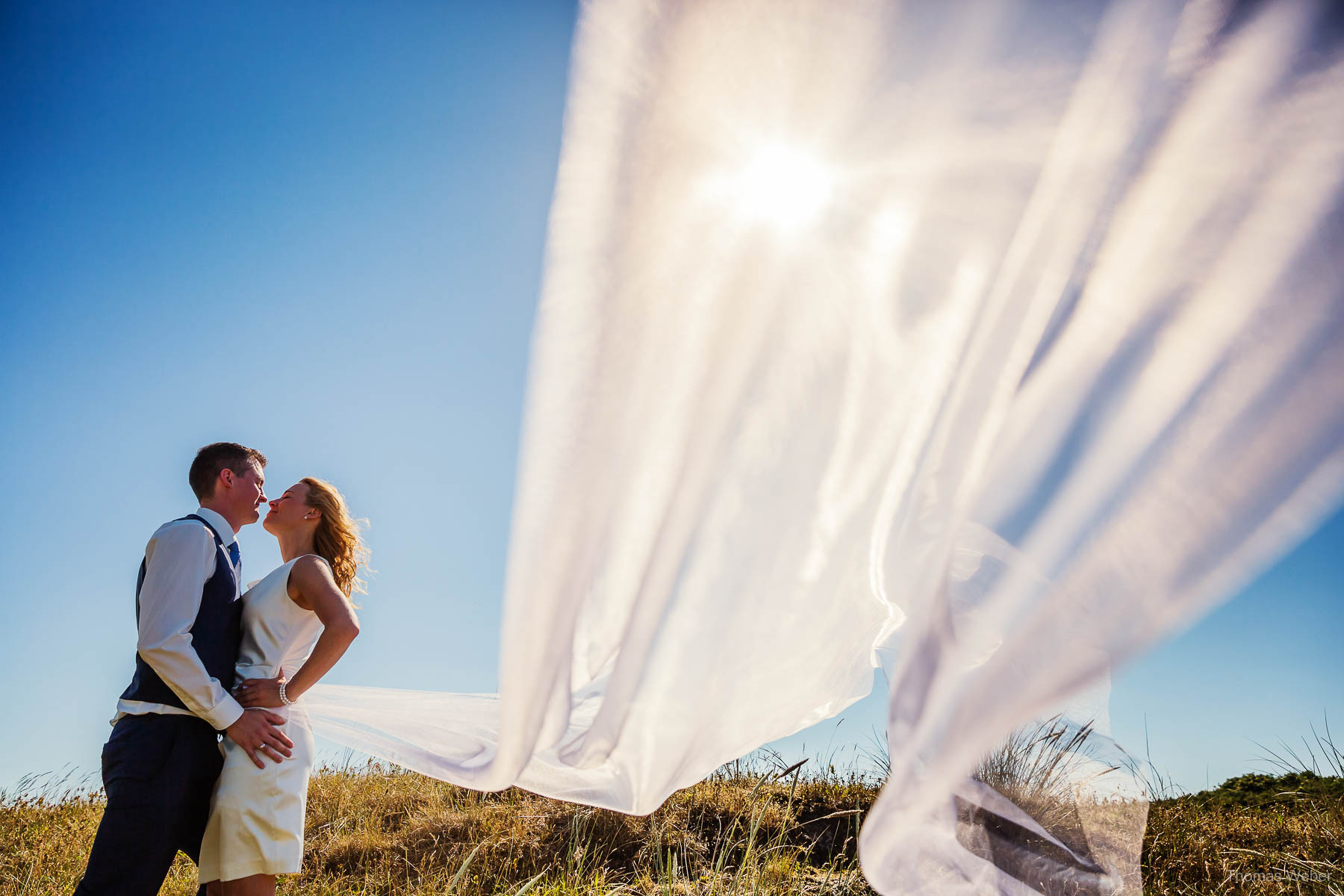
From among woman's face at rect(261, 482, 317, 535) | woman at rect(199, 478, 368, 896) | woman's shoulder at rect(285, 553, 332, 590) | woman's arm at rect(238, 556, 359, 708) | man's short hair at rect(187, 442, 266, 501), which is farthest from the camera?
woman's face at rect(261, 482, 317, 535)

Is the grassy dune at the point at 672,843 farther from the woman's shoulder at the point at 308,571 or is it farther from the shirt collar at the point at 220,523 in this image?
the shirt collar at the point at 220,523

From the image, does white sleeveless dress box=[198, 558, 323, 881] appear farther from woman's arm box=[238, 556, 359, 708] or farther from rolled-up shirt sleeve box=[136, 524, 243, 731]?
rolled-up shirt sleeve box=[136, 524, 243, 731]

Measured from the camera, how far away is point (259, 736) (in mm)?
2174

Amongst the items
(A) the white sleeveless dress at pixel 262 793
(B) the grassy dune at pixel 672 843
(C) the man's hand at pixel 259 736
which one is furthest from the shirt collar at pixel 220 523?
(B) the grassy dune at pixel 672 843

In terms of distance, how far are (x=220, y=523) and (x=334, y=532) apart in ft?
1.32

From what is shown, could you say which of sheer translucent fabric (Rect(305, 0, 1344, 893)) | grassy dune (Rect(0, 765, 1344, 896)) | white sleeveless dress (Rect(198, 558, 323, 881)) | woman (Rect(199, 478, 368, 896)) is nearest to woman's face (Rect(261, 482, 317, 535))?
woman (Rect(199, 478, 368, 896))

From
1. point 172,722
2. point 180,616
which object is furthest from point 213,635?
point 172,722

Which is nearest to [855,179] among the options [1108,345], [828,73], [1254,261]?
[828,73]

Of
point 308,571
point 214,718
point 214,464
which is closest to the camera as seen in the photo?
point 214,718

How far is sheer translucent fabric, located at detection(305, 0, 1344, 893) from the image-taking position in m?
1.22

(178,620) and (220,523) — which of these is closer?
(178,620)

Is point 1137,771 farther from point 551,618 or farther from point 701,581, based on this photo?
point 551,618

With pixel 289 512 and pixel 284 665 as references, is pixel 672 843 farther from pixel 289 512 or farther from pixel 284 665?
pixel 289 512

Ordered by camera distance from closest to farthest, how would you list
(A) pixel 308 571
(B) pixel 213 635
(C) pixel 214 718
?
(C) pixel 214 718 → (B) pixel 213 635 → (A) pixel 308 571
